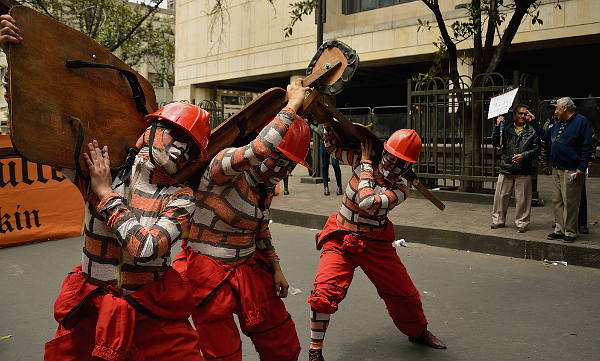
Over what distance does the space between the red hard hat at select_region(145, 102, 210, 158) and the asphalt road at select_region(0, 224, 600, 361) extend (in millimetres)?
2088

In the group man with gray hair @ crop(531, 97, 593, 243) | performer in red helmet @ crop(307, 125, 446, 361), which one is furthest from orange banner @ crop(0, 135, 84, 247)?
man with gray hair @ crop(531, 97, 593, 243)

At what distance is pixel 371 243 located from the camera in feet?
12.2

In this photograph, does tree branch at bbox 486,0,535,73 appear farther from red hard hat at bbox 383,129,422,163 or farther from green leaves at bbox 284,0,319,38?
red hard hat at bbox 383,129,422,163

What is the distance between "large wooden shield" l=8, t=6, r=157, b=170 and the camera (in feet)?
6.17

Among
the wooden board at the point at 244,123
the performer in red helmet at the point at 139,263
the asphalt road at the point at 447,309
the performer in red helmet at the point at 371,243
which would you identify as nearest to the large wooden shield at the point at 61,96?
the performer in red helmet at the point at 139,263

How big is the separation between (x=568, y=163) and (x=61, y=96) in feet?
21.3

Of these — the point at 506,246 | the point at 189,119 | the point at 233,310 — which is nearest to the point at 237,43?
the point at 506,246

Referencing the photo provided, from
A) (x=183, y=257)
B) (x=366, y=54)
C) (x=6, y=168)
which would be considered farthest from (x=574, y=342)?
(x=366, y=54)

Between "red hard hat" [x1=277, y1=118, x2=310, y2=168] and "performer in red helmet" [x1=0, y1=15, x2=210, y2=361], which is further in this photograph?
"red hard hat" [x1=277, y1=118, x2=310, y2=168]

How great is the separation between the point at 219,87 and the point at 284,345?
26082 mm

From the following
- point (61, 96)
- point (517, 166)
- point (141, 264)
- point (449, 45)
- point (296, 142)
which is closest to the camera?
point (61, 96)

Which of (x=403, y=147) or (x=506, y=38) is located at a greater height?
(x=506, y=38)

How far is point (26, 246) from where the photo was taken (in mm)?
7508

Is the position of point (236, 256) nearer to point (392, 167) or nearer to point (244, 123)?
point (244, 123)
